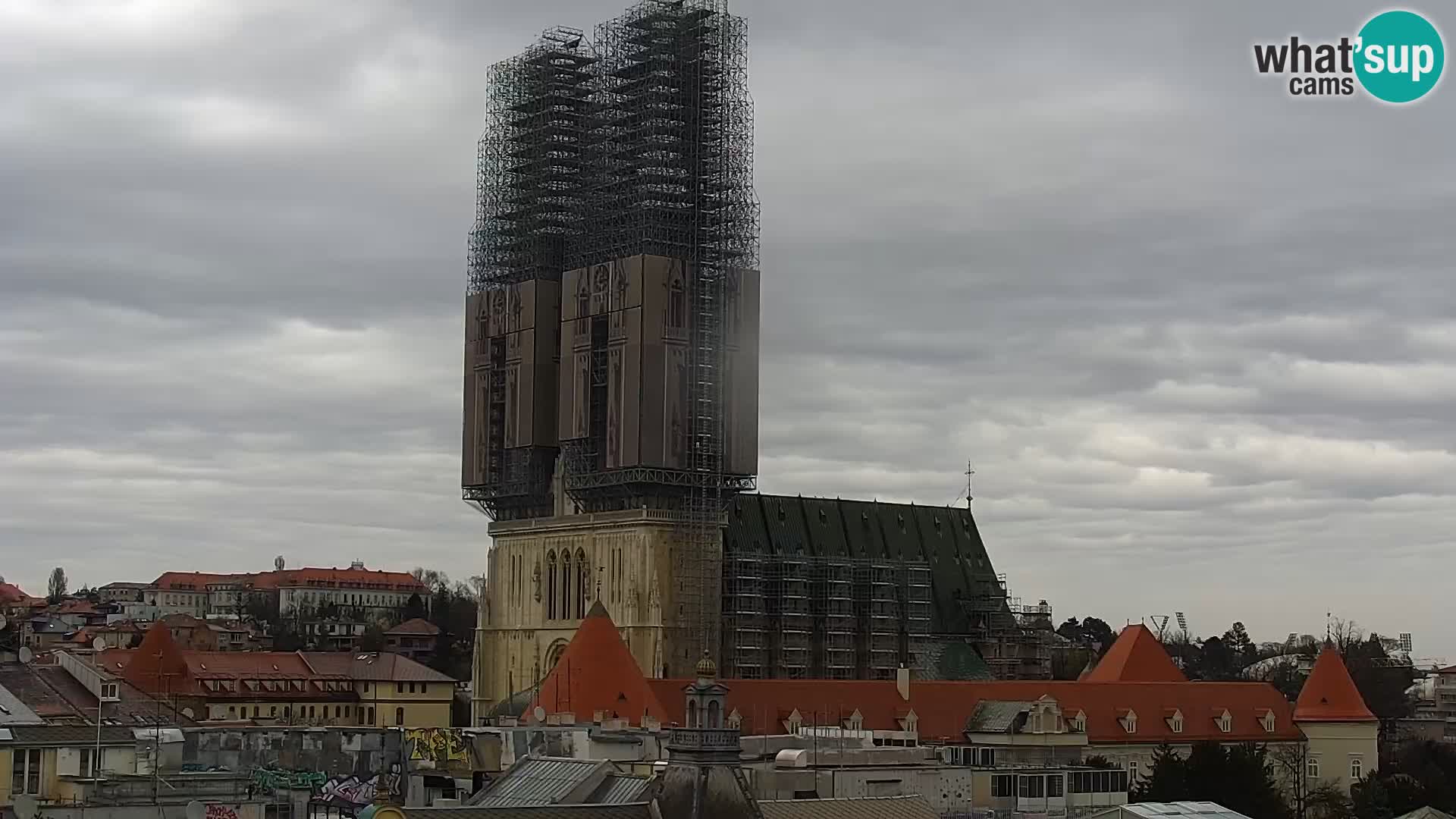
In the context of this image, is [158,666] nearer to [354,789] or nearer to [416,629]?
[354,789]

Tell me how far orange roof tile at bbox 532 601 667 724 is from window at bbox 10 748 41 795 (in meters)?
44.3

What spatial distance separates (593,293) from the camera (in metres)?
118

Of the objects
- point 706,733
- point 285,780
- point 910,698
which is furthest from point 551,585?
point 706,733

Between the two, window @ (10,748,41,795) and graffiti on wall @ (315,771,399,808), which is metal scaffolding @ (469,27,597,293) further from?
window @ (10,748,41,795)

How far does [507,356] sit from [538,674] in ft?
60.2

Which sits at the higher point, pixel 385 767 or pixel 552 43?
pixel 552 43

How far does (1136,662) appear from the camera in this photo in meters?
129

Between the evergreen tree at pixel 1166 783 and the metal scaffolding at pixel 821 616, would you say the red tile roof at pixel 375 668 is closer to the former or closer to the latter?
the metal scaffolding at pixel 821 616

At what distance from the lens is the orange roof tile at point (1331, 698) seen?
12356 cm

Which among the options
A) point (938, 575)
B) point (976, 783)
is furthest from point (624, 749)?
point (938, 575)

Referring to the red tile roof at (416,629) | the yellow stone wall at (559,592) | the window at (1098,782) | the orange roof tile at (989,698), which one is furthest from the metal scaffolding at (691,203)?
the red tile roof at (416,629)

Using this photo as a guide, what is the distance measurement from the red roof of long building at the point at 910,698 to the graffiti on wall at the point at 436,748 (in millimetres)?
7342

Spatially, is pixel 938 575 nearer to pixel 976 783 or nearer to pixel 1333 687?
pixel 1333 687

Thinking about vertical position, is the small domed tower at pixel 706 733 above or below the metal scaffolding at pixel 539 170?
below
